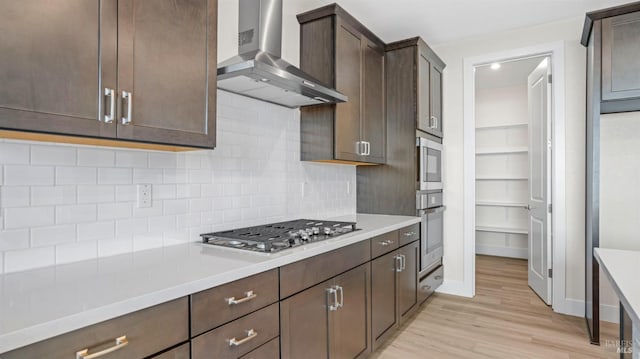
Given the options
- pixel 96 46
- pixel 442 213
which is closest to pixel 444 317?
pixel 442 213

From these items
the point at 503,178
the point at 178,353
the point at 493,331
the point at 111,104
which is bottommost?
the point at 493,331

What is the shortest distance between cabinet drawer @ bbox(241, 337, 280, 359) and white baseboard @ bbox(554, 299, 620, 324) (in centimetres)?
297

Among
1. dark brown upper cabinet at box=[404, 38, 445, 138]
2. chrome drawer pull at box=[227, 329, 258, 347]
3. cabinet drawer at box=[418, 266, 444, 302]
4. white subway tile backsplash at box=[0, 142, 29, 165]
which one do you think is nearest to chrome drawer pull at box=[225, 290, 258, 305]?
chrome drawer pull at box=[227, 329, 258, 347]

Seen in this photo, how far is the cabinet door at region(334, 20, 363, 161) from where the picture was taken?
258 centimetres

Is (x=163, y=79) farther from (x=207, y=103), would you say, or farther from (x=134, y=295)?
(x=134, y=295)

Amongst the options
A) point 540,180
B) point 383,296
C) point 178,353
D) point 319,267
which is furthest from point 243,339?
point 540,180

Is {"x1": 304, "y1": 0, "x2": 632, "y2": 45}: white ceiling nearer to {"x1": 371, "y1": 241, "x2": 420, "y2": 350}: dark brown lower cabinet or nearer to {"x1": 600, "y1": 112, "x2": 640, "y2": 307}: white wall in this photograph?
{"x1": 600, "y1": 112, "x2": 640, "y2": 307}: white wall

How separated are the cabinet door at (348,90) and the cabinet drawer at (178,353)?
1.68m

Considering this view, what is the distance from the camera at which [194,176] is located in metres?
1.90

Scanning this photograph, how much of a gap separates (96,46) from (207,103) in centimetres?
46

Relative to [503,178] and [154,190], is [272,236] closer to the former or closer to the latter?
[154,190]

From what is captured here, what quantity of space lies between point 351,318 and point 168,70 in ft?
5.26

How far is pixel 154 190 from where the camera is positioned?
66.9 inches

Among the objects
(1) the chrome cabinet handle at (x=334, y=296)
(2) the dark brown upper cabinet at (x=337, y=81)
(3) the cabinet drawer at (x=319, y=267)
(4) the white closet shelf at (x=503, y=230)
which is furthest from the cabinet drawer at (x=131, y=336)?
(4) the white closet shelf at (x=503, y=230)
